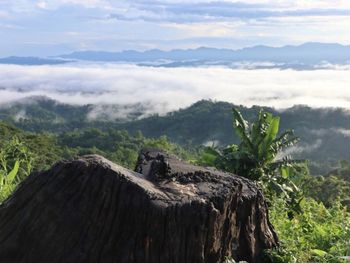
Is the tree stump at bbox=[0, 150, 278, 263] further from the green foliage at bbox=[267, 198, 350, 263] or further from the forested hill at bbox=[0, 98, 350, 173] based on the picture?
the forested hill at bbox=[0, 98, 350, 173]

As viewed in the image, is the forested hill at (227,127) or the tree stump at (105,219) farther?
the forested hill at (227,127)

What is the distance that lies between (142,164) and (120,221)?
1.22 metres

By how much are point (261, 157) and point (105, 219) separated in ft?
32.6

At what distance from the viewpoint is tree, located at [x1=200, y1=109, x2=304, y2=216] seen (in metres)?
13.3

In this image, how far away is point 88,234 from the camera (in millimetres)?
4191

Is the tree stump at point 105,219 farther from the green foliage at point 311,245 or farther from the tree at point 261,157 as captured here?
the tree at point 261,157

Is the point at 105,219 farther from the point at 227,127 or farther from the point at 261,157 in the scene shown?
the point at 227,127

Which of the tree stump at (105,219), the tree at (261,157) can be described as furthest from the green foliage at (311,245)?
the tree at (261,157)

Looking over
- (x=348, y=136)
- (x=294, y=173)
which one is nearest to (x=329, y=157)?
(x=348, y=136)

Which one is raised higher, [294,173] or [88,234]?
[88,234]

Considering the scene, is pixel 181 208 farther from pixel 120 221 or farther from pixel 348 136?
pixel 348 136

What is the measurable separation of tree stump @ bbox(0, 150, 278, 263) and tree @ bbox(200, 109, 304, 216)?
28.2ft

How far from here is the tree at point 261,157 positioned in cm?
1332

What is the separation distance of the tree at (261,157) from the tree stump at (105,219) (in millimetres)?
8587
